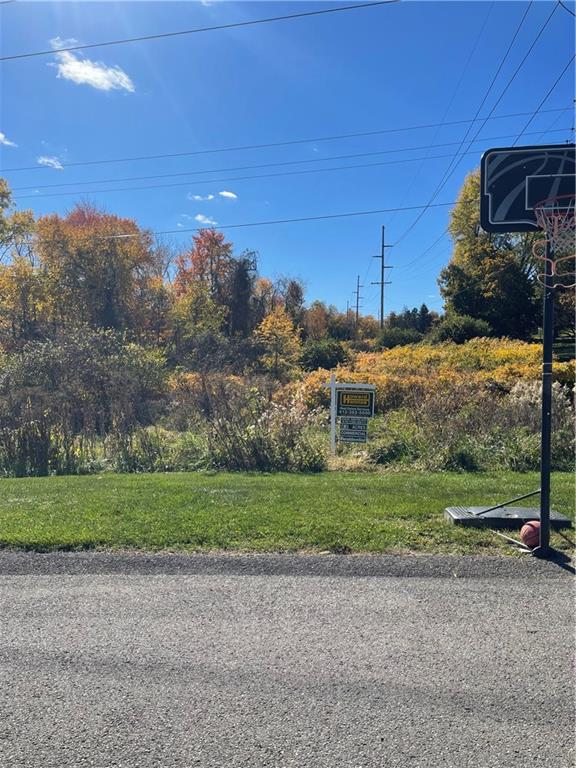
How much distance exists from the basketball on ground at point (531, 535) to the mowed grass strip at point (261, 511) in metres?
0.21

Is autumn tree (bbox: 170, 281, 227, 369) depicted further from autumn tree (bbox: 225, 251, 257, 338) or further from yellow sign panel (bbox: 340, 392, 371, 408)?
yellow sign panel (bbox: 340, 392, 371, 408)

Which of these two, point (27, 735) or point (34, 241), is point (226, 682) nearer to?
point (27, 735)

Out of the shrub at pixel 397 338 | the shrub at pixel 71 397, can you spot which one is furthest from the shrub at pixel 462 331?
the shrub at pixel 71 397

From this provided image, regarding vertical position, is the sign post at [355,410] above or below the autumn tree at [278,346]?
below

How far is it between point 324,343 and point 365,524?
24.8 metres

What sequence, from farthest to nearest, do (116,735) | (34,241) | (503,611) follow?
(34,241) < (503,611) < (116,735)

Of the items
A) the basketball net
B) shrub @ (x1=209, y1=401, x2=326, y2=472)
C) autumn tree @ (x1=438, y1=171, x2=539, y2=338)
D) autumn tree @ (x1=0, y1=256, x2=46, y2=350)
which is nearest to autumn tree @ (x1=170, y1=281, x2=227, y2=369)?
autumn tree @ (x1=0, y1=256, x2=46, y2=350)

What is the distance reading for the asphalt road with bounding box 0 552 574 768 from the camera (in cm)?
239

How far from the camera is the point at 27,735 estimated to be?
8.10ft

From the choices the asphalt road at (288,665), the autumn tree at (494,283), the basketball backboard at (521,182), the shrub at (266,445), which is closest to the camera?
the asphalt road at (288,665)

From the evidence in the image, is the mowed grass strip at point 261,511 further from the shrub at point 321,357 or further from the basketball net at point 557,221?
the shrub at point 321,357

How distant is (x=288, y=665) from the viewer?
9.89 feet

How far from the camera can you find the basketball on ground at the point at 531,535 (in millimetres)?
4820

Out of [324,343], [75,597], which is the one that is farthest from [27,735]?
[324,343]
